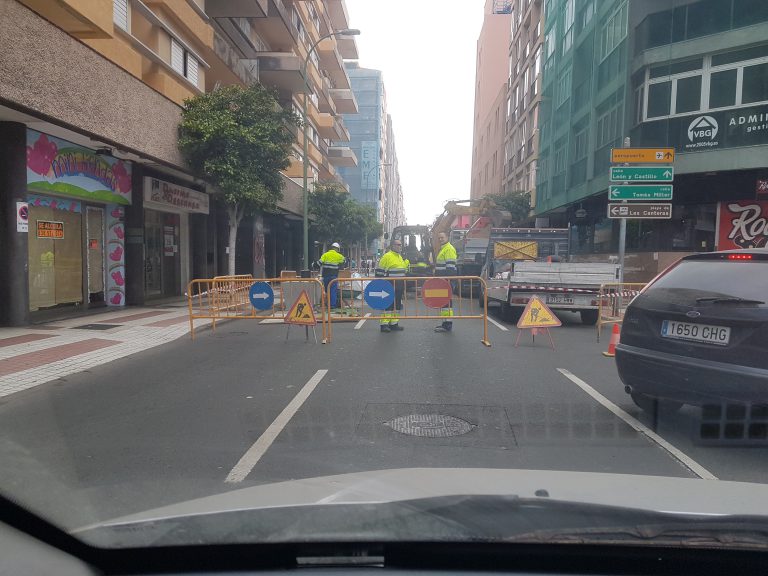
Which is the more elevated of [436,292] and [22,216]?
[22,216]

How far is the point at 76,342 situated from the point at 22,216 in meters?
2.99

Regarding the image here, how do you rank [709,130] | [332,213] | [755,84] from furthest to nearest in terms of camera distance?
[332,213]
[709,130]
[755,84]

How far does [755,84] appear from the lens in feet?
64.5

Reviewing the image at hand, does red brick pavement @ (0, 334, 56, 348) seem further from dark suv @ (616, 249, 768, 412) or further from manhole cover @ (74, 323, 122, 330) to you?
dark suv @ (616, 249, 768, 412)

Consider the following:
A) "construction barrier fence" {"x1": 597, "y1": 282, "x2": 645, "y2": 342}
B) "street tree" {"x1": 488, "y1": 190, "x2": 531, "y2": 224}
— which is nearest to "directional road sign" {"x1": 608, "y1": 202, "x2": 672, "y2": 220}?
"construction barrier fence" {"x1": 597, "y1": 282, "x2": 645, "y2": 342}

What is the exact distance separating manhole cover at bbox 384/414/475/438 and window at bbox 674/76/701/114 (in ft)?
62.1

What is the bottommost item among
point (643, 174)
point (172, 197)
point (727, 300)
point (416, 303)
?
point (416, 303)

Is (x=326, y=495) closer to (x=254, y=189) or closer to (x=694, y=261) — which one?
(x=694, y=261)

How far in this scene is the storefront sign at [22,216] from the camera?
11.8m

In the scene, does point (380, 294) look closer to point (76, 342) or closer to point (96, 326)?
point (76, 342)

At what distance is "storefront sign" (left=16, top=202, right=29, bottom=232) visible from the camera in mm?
11836

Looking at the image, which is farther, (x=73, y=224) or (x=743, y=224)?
(x=743, y=224)

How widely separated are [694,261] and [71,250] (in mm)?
13583

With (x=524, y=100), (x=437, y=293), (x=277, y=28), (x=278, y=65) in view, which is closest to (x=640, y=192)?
(x=437, y=293)
